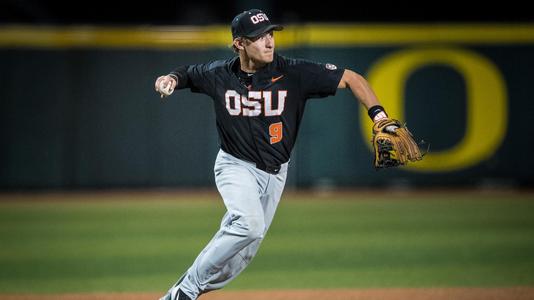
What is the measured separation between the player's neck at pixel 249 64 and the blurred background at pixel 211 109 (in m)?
9.38

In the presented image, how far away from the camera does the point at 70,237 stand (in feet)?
31.6

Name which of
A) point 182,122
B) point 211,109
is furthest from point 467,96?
point 182,122

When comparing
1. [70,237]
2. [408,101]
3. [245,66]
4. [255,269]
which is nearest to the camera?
[245,66]

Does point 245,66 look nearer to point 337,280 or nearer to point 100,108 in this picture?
point 337,280

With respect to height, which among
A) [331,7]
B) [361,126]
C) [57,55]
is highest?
[331,7]

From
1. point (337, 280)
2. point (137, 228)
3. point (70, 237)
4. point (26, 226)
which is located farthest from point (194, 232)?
point (337, 280)

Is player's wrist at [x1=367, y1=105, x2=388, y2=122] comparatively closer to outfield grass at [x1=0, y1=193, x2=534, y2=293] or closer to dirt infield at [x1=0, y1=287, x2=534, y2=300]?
dirt infield at [x1=0, y1=287, x2=534, y2=300]

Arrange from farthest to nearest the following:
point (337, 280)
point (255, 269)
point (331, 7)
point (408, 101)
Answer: point (331, 7) → point (408, 101) → point (255, 269) → point (337, 280)

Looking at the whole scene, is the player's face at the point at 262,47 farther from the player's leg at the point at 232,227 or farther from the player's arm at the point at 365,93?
the player's leg at the point at 232,227

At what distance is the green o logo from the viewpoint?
14.3 m

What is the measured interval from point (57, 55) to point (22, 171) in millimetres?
2199

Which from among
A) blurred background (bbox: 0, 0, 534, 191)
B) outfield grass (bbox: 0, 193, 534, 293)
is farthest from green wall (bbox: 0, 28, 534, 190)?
outfield grass (bbox: 0, 193, 534, 293)

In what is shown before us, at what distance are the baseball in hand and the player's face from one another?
0.57m

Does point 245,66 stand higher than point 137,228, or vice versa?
point 245,66
